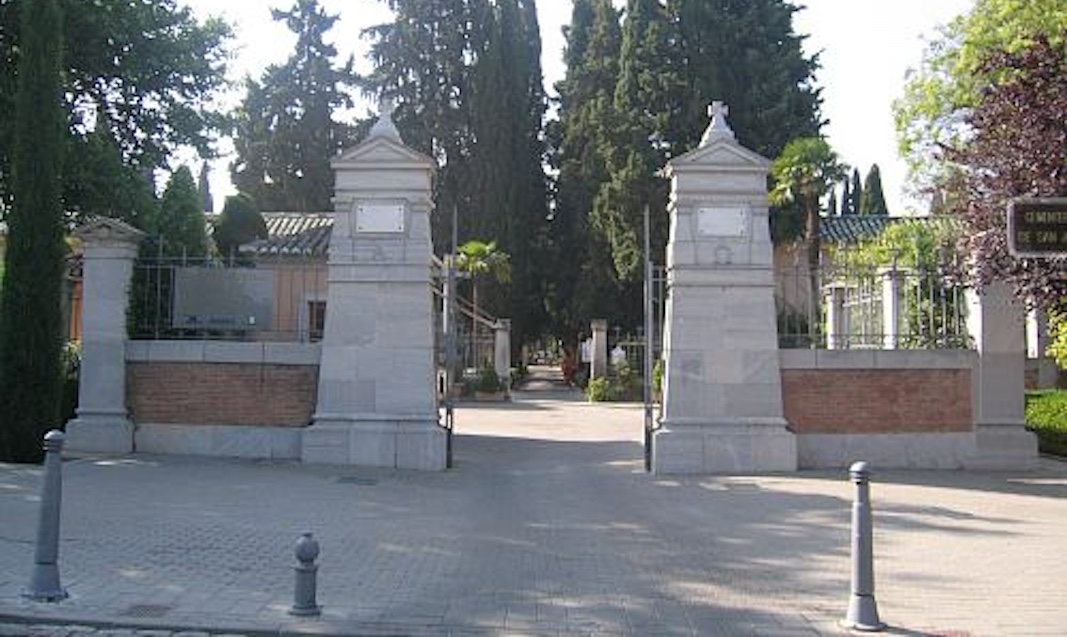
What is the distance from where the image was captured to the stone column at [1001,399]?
1514 cm

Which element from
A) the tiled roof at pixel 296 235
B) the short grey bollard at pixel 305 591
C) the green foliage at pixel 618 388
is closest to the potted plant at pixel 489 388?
the green foliage at pixel 618 388

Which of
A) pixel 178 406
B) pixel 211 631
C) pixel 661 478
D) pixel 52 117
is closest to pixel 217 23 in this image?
pixel 52 117

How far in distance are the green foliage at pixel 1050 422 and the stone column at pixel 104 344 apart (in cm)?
1417

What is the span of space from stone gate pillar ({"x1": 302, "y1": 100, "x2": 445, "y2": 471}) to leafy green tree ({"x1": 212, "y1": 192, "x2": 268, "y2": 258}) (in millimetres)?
11156

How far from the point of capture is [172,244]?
19.9 meters

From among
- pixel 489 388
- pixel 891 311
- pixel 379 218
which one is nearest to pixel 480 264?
pixel 489 388

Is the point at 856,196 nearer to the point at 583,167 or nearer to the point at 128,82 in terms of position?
the point at 583,167

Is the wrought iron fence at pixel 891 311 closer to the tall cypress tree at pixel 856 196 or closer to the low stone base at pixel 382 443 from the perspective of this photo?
the low stone base at pixel 382 443

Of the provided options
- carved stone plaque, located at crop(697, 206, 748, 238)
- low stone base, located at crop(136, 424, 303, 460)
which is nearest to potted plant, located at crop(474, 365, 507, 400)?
low stone base, located at crop(136, 424, 303, 460)

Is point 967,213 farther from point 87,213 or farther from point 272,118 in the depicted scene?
point 272,118

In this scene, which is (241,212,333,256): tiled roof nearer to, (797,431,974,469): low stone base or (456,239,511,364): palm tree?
(456,239,511,364): palm tree

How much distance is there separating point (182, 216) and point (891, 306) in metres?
13.4

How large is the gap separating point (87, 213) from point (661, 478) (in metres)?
12.5

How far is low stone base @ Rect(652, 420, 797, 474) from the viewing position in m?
14.5
